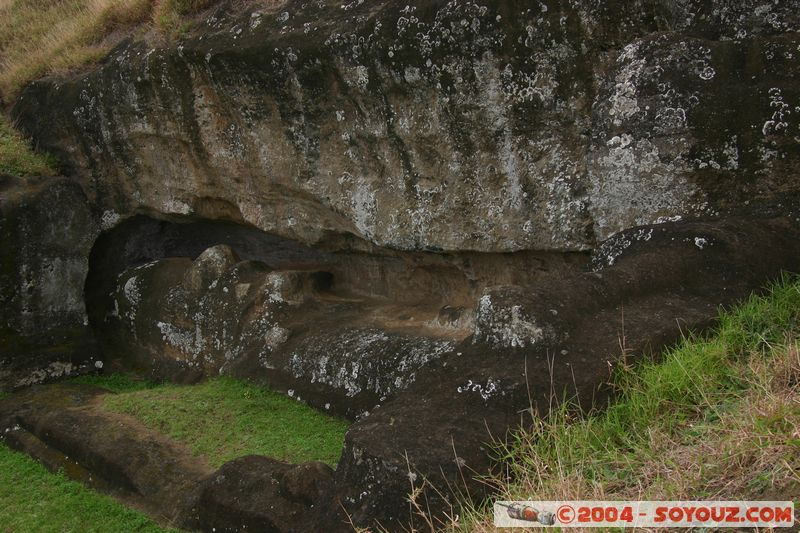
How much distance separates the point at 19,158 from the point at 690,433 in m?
7.85

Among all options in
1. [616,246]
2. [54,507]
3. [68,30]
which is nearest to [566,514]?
[616,246]

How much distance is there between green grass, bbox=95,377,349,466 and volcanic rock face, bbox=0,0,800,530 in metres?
0.19

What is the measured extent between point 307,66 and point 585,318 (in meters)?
3.83

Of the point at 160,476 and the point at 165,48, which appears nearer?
the point at 160,476

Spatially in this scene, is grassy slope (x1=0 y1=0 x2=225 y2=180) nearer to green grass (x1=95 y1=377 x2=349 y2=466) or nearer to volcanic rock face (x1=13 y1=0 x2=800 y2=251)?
volcanic rock face (x1=13 y1=0 x2=800 y2=251)

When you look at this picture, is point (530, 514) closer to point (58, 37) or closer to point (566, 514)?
point (566, 514)

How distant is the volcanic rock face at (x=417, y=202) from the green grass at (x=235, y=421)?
0.64 feet

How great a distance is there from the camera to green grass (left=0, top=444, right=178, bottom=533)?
19.1 ft

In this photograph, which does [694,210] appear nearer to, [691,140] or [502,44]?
[691,140]

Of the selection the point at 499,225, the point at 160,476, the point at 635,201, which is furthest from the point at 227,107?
the point at 635,201

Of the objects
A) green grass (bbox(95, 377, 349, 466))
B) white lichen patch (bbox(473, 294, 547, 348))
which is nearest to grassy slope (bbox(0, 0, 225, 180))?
green grass (bbox(95, 377, 349, 466))

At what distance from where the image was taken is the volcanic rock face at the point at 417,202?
403cm

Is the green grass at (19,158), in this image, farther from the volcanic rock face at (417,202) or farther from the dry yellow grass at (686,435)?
the dry yellow grass at (686,435)

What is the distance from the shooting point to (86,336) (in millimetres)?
9141
